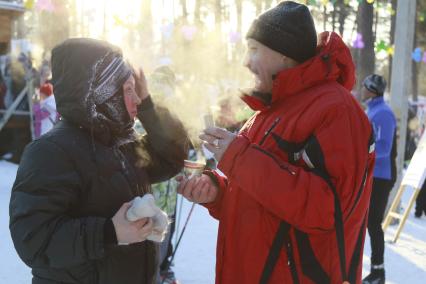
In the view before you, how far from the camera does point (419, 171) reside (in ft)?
21.6

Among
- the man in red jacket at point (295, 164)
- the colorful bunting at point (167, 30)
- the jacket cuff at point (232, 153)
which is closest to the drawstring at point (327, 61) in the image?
the man in red jacket at point (295, 164)

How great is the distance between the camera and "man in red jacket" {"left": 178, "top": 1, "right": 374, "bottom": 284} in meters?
1.77

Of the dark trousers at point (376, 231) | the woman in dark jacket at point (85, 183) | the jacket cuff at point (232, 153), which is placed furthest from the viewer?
the dark trousers at point (376, 231)

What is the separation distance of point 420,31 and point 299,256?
2640cm

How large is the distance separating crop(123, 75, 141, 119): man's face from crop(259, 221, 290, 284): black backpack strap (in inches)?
26.9

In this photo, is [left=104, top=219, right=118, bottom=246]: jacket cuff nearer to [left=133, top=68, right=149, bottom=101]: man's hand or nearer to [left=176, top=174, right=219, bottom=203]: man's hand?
[left=176, top=174, right=219, bottom=203]: man's hand

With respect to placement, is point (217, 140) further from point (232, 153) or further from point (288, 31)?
point (288, 31)

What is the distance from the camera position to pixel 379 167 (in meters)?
5.34

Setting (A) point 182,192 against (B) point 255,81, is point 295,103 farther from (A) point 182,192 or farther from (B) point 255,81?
(A) point 182,192

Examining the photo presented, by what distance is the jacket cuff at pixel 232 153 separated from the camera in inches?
71.6

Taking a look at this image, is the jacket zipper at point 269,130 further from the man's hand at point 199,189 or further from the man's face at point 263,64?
the man's hand at point 199,189

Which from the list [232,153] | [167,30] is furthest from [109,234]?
[167,30]

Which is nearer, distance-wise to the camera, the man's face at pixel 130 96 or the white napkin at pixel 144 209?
the white napkin at pixel 144 209

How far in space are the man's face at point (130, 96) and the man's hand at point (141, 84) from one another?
0.12 metres
